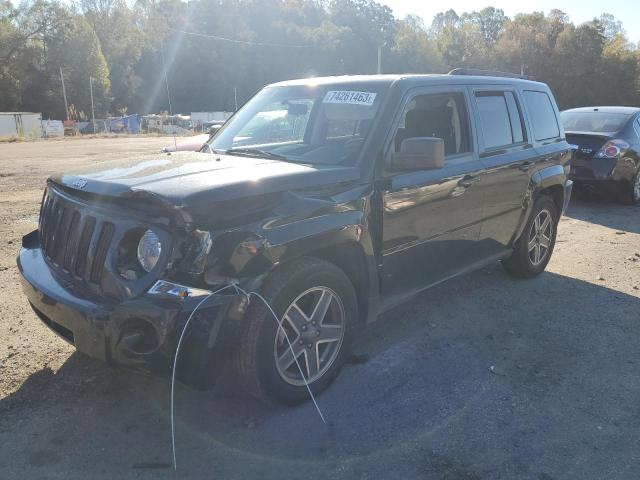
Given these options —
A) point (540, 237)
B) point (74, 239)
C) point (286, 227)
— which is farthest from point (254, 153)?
point (540, 237)

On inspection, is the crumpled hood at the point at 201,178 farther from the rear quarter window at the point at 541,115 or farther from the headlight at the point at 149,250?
the rear quarter window at the point at 541,115

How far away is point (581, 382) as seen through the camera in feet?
12.2

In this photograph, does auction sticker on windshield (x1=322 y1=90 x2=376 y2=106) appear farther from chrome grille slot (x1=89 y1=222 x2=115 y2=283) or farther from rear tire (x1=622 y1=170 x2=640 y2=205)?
rear tire (x1=622 y1=170 x2=640 y2=205)

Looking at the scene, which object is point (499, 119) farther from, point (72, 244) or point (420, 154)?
point (72, 244)

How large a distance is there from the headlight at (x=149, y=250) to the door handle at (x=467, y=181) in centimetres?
247

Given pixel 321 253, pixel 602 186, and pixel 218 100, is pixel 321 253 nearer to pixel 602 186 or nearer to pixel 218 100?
pixel 602 186

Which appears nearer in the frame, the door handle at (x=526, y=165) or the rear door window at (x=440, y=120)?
the rear door window at (x=440, y=120)

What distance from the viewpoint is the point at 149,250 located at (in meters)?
2.78

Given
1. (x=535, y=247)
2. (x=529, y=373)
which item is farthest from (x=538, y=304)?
(x=529, y=373)

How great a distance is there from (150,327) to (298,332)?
3.06 feet

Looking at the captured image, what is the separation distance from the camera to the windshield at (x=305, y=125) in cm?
380

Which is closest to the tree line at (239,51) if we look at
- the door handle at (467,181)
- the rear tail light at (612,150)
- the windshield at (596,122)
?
the windshield at (596,122)

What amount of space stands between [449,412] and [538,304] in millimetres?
2258

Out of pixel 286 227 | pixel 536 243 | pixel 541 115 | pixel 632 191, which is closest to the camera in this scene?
pixel 286 227
